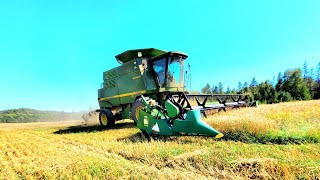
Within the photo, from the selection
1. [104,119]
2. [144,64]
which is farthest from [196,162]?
[104,119]

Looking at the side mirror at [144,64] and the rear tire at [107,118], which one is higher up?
the side mirror at [144,64]

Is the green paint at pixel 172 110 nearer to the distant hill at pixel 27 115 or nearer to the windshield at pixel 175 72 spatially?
the windshield at pixel 175 72

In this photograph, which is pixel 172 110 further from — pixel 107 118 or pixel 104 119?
pixel 104 119

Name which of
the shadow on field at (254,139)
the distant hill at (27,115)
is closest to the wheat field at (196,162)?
the shadow on field at (254,139)

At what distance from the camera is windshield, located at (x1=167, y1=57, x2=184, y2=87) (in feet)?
29.5

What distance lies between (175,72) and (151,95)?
4.58ft

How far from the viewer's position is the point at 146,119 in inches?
227

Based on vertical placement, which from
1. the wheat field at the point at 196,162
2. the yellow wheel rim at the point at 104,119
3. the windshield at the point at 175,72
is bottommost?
the wheat field at the point at 196,162

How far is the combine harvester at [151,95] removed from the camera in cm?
544

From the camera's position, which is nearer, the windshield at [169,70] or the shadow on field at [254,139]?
the shadow on field at [254,139]

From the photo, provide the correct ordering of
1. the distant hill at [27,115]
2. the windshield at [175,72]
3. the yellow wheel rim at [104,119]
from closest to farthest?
the windshield at [175,72] → the yellow wheel rim at [104,119] → the distant hill at [27,115]

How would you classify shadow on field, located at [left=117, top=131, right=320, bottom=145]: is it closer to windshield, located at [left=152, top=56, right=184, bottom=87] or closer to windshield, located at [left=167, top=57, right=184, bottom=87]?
windshield, located at [left=152, top=56, right=184, bottom=87]

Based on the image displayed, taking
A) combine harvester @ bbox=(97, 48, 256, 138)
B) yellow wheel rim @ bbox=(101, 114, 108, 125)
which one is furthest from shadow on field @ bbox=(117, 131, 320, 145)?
yellow wheel rim @ bbox=(101, 114, 108, 125)

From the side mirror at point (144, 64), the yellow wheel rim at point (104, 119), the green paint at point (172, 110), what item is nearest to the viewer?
the green paint at point (172, 110)
